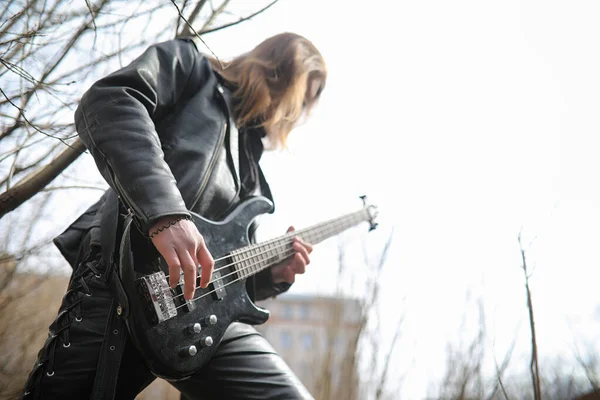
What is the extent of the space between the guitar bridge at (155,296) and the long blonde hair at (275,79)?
2.72 ft

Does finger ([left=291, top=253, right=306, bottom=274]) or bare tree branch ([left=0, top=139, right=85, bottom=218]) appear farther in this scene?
finger ([left=291, top=253, right=306, bottom=274])

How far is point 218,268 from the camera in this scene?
162cm

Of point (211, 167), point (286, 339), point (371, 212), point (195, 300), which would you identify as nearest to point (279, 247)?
point (211, 167)

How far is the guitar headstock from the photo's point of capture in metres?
3.22

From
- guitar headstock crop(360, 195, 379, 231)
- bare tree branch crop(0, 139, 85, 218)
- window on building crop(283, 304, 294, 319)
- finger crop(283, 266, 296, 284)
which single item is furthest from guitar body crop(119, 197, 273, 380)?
window on building crop(283, 304, 294, 319)

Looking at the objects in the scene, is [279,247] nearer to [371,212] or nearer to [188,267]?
[188,267]

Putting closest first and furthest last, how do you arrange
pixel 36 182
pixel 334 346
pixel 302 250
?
1. pixel 36 182
2. pixel 302 250
3. pixel 334 346

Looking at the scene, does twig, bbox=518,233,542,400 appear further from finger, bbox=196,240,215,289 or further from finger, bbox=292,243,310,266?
finger, bbox=196,240,215,289

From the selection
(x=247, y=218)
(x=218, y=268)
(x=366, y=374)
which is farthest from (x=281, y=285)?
(x=366, y=374)

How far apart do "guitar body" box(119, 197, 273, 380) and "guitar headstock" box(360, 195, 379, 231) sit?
155 cm

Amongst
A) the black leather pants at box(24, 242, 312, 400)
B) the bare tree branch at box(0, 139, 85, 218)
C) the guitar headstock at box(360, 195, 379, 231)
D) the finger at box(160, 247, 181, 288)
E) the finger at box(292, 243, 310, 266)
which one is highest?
the bare tree branch at box(0, 139, 85, 218)

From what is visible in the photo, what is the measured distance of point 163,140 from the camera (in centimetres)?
167

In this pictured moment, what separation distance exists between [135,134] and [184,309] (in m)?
0.50

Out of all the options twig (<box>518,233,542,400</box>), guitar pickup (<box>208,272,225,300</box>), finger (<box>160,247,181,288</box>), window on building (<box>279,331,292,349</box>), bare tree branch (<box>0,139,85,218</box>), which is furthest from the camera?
window on building (<box>279,331,292,349</box>)
